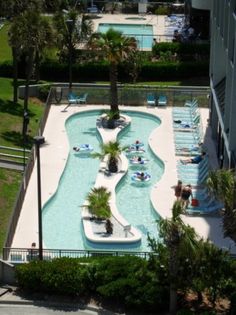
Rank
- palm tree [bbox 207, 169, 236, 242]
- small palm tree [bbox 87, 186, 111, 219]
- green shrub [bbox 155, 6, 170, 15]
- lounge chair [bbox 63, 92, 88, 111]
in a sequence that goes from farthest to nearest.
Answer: green shrub [bbox 155, 6, 170, 15] < lounge chair [bbox 63, 92, 88, 111] < small palm tree [bbox 87, 186, 111, 219] < palm tree [bbox 207, 169, 236, 242]

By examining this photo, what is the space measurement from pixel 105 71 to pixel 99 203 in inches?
1127

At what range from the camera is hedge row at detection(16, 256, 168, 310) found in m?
29.3

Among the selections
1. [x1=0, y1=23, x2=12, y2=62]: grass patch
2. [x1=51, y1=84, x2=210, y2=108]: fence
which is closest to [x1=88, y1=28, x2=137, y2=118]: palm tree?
[x1=51, y1=84, x2=210, y2=108]: fence

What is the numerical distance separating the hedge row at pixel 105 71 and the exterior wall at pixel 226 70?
12.5m

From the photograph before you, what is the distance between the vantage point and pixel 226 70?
4297 cm

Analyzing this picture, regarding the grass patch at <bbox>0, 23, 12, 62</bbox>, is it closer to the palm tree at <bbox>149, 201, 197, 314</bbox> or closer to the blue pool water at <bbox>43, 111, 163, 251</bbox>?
the blue pool water at <bbox>43, 111, 163, 251</bbox>

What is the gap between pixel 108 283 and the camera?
3002 cm

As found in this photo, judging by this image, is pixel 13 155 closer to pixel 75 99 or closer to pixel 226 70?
pixel 226 70

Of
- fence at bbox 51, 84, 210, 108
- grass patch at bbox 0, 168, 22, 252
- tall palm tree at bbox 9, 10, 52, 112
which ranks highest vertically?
tall palm tree at bbox 9, 10, 52, 112

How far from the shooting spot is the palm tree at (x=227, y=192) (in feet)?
92.2

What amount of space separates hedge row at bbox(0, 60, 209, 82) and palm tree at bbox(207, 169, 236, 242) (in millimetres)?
35998

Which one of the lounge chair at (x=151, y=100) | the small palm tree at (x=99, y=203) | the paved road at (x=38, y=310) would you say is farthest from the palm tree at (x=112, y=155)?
the paved road at (x=38, y=310)

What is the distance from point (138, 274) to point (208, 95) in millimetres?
28472

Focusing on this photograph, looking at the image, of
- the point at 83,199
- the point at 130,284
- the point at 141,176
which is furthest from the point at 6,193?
the point at 130,284
